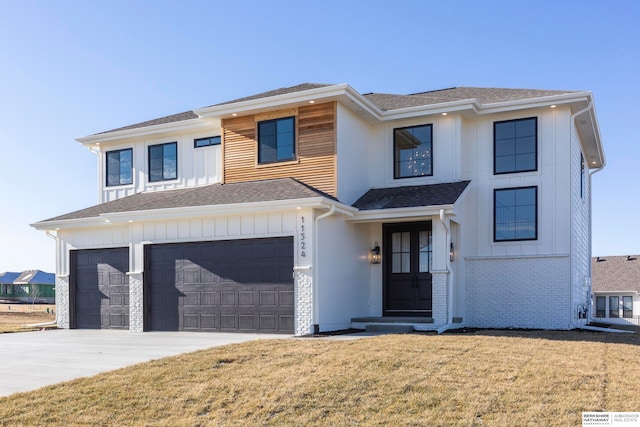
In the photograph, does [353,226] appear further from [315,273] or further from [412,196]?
[315,273]

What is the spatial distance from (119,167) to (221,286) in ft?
22.8

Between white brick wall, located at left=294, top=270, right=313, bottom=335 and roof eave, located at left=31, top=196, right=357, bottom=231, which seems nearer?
roof eave, located at left=31, top=196, right=357, bottom=231

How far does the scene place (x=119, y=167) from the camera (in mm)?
18719

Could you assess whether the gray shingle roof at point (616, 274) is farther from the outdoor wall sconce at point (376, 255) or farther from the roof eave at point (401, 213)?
the roof eave at point (401, 213)

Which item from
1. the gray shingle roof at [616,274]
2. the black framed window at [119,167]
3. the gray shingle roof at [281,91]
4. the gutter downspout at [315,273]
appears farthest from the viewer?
the gray shingle roof at [616,274]

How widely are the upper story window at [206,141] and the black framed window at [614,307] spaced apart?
2663cm

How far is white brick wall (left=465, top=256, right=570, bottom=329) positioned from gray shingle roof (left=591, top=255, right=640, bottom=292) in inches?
809

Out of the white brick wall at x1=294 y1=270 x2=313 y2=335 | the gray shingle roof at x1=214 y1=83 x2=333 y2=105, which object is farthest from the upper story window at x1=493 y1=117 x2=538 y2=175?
the white brick wall at x1=294 y1=270 x2=313 y2=335

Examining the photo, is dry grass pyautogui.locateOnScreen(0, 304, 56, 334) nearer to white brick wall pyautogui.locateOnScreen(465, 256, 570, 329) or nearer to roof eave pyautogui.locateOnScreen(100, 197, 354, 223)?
roof eave pyautogui.locateOnScreen(100, 197, 354, 223)

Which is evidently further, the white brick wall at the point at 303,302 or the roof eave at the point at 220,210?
the white brick wall at the point at 303,302

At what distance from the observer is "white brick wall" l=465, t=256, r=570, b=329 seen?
579 inches

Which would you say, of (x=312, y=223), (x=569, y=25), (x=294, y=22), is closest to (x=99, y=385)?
(x=312, y=223)

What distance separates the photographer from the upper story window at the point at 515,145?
15250 mm

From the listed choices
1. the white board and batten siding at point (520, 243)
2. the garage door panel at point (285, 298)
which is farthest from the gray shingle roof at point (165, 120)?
the white board and batten siding at point (520, 243)
